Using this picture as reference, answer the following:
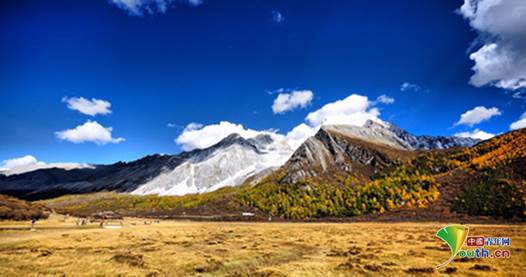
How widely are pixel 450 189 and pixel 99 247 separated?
133127 millimetres

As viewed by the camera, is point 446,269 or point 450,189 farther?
point 450,189

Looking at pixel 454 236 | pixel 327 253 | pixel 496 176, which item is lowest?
pixel 327 253

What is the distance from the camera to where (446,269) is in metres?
21.9

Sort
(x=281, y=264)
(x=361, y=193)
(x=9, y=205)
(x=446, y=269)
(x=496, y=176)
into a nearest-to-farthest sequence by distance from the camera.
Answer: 1. (x=446, y=269)
2. (x=281, y=264)
3. (x=9, y=205)
4. (x=496, y=176)
5. (x=361, y=193)

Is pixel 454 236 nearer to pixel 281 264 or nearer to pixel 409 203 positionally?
pixel 281 264

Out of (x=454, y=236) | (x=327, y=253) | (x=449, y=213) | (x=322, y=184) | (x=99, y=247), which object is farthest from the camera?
(x=322, y=184)

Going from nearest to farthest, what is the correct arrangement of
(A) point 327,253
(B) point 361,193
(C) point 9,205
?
(A) point 327,253 → (C) point 9,205 → (B) point 361,193

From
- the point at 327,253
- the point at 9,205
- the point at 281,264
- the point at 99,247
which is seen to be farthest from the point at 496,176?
the point at 9,205

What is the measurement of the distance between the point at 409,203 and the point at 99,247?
117 meters

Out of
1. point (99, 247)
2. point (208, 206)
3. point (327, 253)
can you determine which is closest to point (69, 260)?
point (99, 247)

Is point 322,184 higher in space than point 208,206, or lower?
higher

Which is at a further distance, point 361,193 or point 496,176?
point 361,193

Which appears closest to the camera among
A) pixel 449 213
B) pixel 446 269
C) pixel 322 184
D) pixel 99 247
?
pixel 446 269

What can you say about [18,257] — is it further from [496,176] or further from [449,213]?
[496,176]
